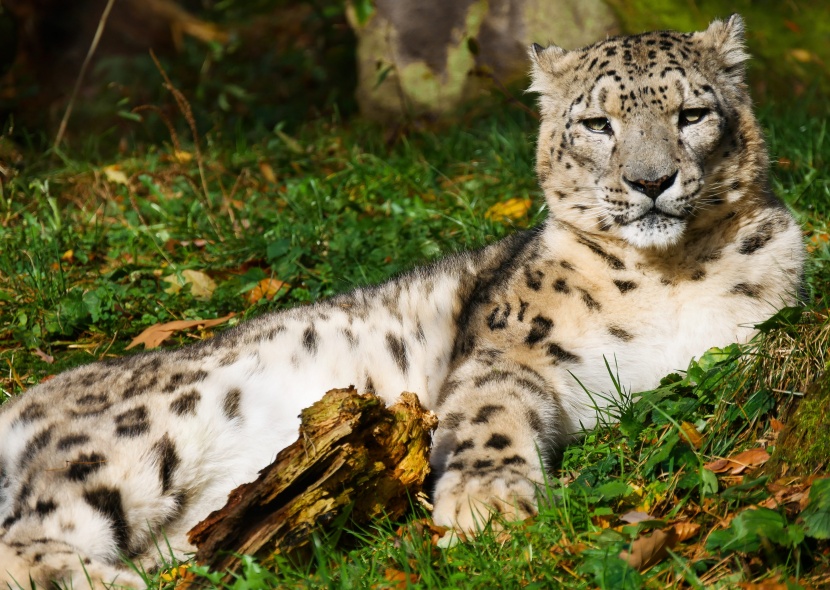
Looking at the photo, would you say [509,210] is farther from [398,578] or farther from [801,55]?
[801,55]

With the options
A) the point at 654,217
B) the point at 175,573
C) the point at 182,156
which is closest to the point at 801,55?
the point at 182,156

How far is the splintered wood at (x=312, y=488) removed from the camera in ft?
11.4

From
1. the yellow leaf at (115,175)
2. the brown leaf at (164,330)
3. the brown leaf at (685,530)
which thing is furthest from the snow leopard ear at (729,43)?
the yellow leaf at (115,175)

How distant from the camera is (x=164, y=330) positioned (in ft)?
19.4

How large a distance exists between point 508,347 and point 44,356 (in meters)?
2.98

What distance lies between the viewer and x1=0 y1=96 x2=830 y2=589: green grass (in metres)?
3.35

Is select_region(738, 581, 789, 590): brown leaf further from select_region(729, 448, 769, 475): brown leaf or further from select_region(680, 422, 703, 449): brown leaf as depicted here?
select_region(680, 422, 703, 449): brown leaf

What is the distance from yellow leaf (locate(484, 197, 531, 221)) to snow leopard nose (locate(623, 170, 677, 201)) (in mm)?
2558

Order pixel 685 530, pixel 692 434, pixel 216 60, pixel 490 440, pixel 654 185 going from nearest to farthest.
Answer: pixel 685 530, pixel 692 434, pixel 490 440, pixel 654 185, pixel 216 60

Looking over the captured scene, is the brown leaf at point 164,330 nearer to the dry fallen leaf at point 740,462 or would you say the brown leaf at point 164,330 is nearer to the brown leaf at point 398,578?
the brown leaf at point 398,578

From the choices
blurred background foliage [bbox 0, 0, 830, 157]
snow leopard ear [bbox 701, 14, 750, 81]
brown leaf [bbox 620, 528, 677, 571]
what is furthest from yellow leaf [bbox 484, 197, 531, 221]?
brown leaf [bbox 620, 528, 677, 571]

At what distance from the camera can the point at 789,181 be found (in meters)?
6.79

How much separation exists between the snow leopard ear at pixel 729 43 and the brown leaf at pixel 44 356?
13.5 feet

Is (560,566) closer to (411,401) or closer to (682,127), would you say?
(411,401)
